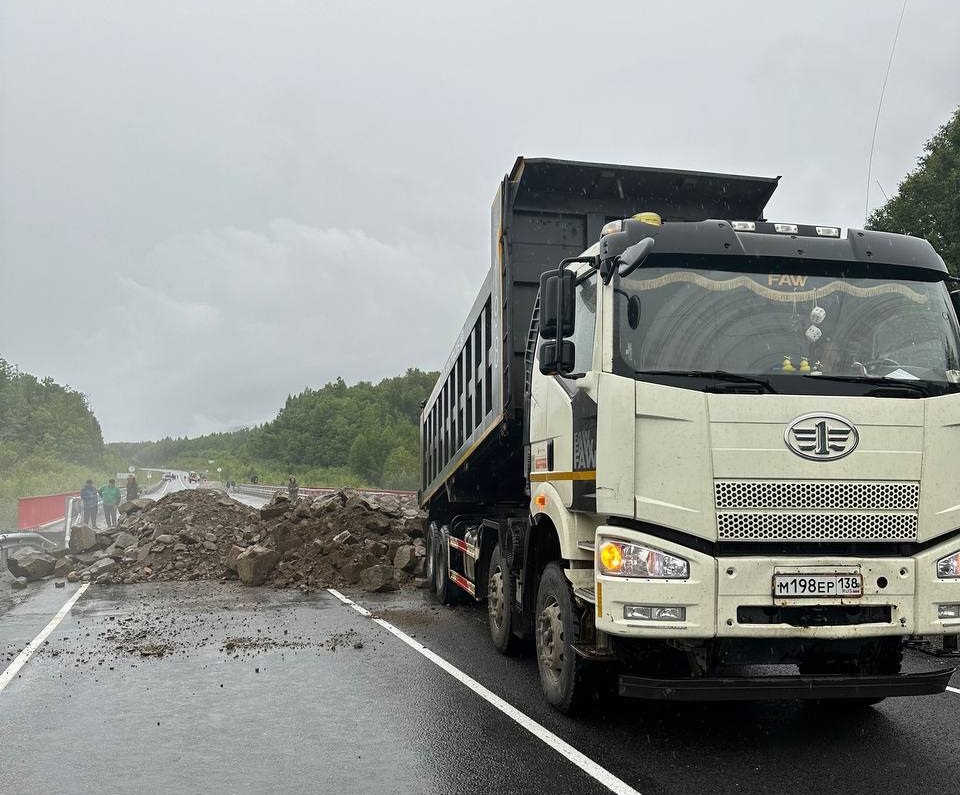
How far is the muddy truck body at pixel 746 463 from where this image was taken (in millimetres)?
4969

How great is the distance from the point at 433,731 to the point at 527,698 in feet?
3.35

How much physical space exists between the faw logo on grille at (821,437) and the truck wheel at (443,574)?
22.8 ft

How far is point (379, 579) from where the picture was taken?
13672 millimetres

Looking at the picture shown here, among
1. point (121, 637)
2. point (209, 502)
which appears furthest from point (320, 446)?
point (121, 637)

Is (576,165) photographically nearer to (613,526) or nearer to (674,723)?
(613,526)

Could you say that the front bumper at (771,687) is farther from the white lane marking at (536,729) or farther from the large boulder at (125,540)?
the large boulder at (125,540)

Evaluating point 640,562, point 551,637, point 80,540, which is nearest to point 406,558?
point 80,540

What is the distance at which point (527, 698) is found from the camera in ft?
21.6

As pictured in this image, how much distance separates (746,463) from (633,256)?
1.41m

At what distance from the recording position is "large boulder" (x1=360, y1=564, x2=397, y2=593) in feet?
44.7

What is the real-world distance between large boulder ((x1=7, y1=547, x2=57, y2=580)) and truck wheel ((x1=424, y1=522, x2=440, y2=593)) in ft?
24.1

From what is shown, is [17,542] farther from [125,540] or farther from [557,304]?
[557,304]

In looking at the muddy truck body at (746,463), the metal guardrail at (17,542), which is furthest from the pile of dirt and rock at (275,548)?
the muddy truck body at (746,463)

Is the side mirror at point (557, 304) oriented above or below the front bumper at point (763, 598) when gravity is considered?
above
